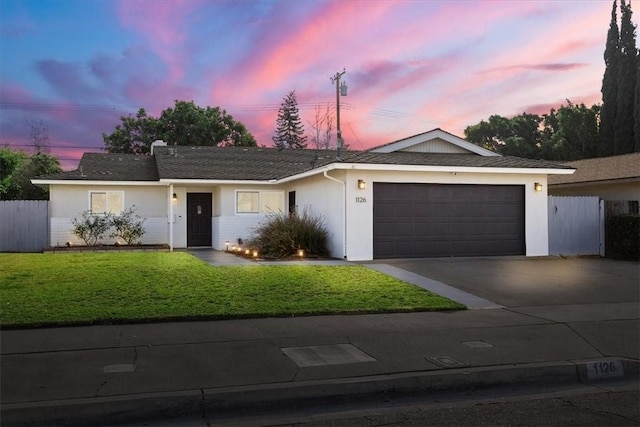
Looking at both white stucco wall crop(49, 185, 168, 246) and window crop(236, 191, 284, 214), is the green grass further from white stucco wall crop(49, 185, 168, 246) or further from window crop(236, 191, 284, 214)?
window crop(236, 191, 284, 214)

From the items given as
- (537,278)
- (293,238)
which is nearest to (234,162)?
→ (293,238)

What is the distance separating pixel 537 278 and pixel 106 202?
16835mm

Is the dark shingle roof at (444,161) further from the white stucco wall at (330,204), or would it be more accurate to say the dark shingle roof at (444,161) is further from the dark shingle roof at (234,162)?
the dark shingle roof at (234,162)

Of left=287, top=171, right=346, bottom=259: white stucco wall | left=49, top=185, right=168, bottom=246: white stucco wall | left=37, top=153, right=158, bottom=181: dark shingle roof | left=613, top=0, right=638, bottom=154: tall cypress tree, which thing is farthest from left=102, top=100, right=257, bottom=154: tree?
left=613, top=0, right=638, bottom=154: tall cypress tree

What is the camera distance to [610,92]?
40.3 meters

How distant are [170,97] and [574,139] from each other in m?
30.9

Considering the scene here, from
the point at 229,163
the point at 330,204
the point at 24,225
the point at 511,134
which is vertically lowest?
the point at 24,225

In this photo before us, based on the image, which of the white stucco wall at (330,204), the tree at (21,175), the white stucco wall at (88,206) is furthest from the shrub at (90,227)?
the tree at (21,175)

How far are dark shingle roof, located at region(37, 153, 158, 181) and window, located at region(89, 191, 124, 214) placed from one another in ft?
2.25

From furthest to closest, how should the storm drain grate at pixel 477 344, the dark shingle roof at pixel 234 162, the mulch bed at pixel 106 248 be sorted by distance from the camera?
the dark shingle roof at pixel 234 162 < the mulch bed at pixel 106 248 < the storm drain grate at pixel 477 344

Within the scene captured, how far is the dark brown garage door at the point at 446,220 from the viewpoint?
58.5 feet

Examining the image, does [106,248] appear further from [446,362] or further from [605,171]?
[605,171]

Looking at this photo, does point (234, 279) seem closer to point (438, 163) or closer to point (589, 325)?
point (589, 325)

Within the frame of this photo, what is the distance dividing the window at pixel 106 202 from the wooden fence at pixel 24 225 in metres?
1.77
